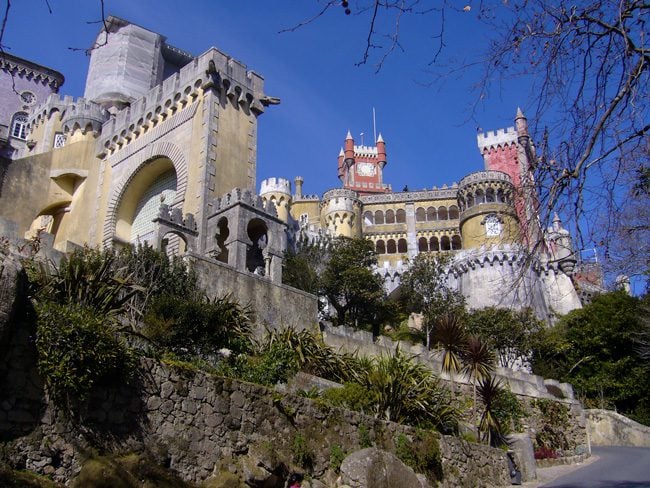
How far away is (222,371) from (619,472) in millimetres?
10922

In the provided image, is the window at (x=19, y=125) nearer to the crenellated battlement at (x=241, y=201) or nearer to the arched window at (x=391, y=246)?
the crenellated battlement at (x=241, y=201)

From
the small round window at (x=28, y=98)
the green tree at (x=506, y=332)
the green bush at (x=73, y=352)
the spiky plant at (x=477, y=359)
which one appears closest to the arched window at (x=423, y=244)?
the green tree at (x=506, y=332)

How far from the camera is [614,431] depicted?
28.3 m

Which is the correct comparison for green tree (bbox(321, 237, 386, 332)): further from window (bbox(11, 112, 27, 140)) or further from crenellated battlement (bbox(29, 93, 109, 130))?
window (bbox(11, 112, 27, 140))

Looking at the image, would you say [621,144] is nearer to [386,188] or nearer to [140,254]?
[140,254]

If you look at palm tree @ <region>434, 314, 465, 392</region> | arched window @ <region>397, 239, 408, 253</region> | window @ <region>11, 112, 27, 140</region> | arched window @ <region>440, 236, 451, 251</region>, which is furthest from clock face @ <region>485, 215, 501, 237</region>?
window @ <region>11, 112, 27, 140</region>

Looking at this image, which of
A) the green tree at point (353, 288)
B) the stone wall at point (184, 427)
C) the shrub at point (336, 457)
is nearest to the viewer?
the stone wall at point (184, 427)

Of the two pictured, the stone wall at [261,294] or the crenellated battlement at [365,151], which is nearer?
the stone wall at [261,294]

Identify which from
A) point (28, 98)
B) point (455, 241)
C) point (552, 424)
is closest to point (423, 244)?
point (455, 241)

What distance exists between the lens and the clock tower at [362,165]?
88750 mm

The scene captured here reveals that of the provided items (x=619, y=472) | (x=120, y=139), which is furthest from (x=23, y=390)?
(x=120, y=139)

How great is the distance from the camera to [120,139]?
32.6m

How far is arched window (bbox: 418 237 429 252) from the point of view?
224 ft

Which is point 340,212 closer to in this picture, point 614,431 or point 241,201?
point 614,431
